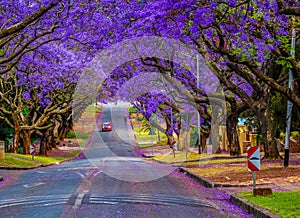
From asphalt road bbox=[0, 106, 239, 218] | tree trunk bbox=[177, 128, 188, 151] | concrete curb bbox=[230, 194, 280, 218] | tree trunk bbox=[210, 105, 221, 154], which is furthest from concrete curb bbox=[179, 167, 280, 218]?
tree trunk bbox=[177, 128, 188, 151]

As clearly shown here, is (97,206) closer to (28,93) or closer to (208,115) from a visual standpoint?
(208,115)

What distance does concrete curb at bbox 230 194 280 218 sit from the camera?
34.0 feet

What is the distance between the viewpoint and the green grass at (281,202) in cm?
1032

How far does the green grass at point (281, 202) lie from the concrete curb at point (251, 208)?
5.3 inches

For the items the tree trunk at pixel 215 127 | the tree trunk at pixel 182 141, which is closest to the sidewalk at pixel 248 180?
the tree trunk at pixel 215 127

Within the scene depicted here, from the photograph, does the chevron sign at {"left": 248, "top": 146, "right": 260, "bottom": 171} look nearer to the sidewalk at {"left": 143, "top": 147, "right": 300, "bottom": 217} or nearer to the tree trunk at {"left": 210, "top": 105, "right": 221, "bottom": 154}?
the sidewalk at {"left": 143, "top": 147, "right": 300, "bottom": 217}

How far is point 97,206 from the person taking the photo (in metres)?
11.9

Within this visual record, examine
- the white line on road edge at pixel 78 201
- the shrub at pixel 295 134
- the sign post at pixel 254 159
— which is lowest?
the white line on road edge at pixel 78 201

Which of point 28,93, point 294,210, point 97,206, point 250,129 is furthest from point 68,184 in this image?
point 250,129

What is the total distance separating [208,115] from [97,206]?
21908mm

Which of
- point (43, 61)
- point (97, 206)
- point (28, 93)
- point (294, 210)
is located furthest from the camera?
point (28, 93)

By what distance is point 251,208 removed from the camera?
11.5 meters

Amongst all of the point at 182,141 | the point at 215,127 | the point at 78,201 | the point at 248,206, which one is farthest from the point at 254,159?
the point at 182,141

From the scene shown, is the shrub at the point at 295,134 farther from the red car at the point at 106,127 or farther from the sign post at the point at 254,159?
the red car at the point at 106,127
